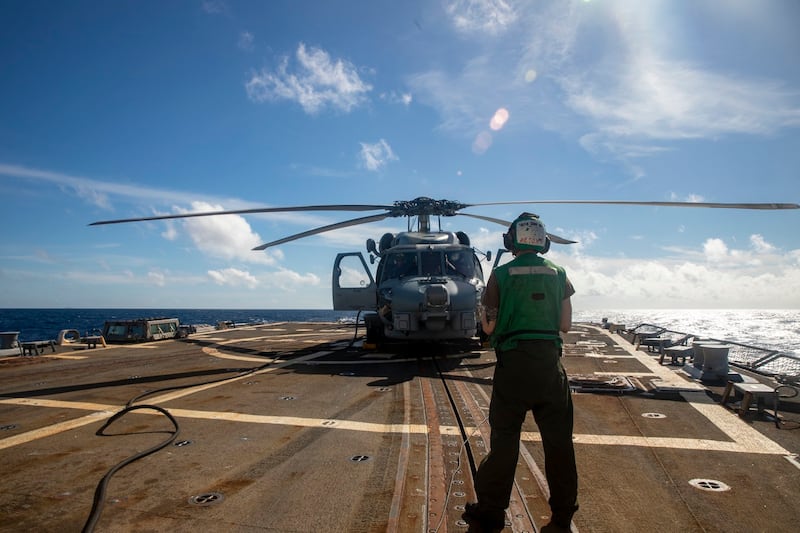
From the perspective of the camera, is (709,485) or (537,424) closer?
(537,424)

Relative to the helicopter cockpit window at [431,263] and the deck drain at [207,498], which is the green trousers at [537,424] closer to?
the deck drain at [207,498]

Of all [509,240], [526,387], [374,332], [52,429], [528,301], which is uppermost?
[509,240]

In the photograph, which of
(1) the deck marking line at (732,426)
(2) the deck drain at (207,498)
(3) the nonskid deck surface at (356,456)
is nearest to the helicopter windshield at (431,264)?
(3) the nonskid deck surface at (356,456)

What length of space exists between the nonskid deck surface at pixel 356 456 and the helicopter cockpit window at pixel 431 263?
158 inches

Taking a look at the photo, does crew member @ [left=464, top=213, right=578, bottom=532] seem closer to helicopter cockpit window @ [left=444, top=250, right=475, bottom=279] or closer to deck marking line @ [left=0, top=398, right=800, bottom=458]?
deck marking line @ [left=0, top=398, right=800, bottom=458]

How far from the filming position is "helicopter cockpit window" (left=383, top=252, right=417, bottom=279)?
38.9ft

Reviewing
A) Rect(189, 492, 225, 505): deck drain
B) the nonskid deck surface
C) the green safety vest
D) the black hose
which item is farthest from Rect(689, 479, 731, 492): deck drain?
the black hose

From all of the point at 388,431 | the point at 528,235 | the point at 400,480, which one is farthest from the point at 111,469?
the point at 528,235

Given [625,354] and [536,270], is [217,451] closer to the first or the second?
[536,270]

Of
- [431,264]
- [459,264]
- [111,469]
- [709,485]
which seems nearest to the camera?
[709,485]

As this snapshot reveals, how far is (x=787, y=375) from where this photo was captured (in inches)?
293

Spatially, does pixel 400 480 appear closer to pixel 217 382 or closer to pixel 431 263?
pixel 217 382

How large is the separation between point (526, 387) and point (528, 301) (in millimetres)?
584

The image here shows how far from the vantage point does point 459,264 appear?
39.4 feet
